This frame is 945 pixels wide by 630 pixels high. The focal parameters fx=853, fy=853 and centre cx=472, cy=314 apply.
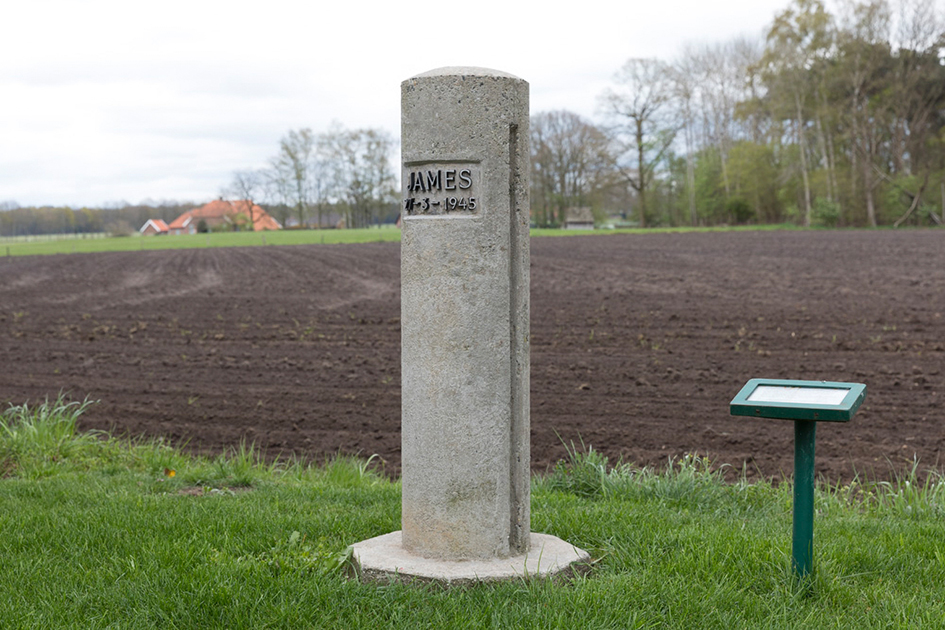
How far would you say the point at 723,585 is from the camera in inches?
143

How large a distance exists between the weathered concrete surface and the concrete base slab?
8cm

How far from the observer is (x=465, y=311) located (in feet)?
12.9

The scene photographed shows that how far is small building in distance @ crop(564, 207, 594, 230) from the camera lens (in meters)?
72.2

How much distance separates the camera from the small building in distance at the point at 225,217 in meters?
87.6

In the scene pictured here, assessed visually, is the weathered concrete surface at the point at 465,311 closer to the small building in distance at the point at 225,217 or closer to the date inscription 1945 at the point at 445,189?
the date inscription 1945 at the point at 445,189

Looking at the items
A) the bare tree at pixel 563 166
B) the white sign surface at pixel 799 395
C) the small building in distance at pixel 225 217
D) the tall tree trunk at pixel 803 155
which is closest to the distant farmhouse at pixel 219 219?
the small building in distance at pixel 225 217

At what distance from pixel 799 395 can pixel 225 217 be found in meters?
92.5

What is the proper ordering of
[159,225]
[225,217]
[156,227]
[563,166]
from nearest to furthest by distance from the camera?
[563,166]
[225,217]
[156,227]
[159,225]

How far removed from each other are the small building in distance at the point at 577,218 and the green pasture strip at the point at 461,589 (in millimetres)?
67180

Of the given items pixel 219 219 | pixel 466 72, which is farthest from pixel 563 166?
pixel 466 72

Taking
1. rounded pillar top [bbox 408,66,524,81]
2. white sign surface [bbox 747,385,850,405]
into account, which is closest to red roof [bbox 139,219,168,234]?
rounded pillar top [bbox 408,66,524,81]

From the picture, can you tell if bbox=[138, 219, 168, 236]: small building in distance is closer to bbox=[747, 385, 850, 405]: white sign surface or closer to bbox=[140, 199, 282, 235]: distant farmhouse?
bbox=[140, 199, 282, 235]: distant farmhouse

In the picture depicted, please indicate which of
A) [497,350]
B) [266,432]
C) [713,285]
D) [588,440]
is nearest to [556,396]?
[588,440]

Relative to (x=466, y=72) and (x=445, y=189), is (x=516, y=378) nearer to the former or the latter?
(x=445, y=189)
